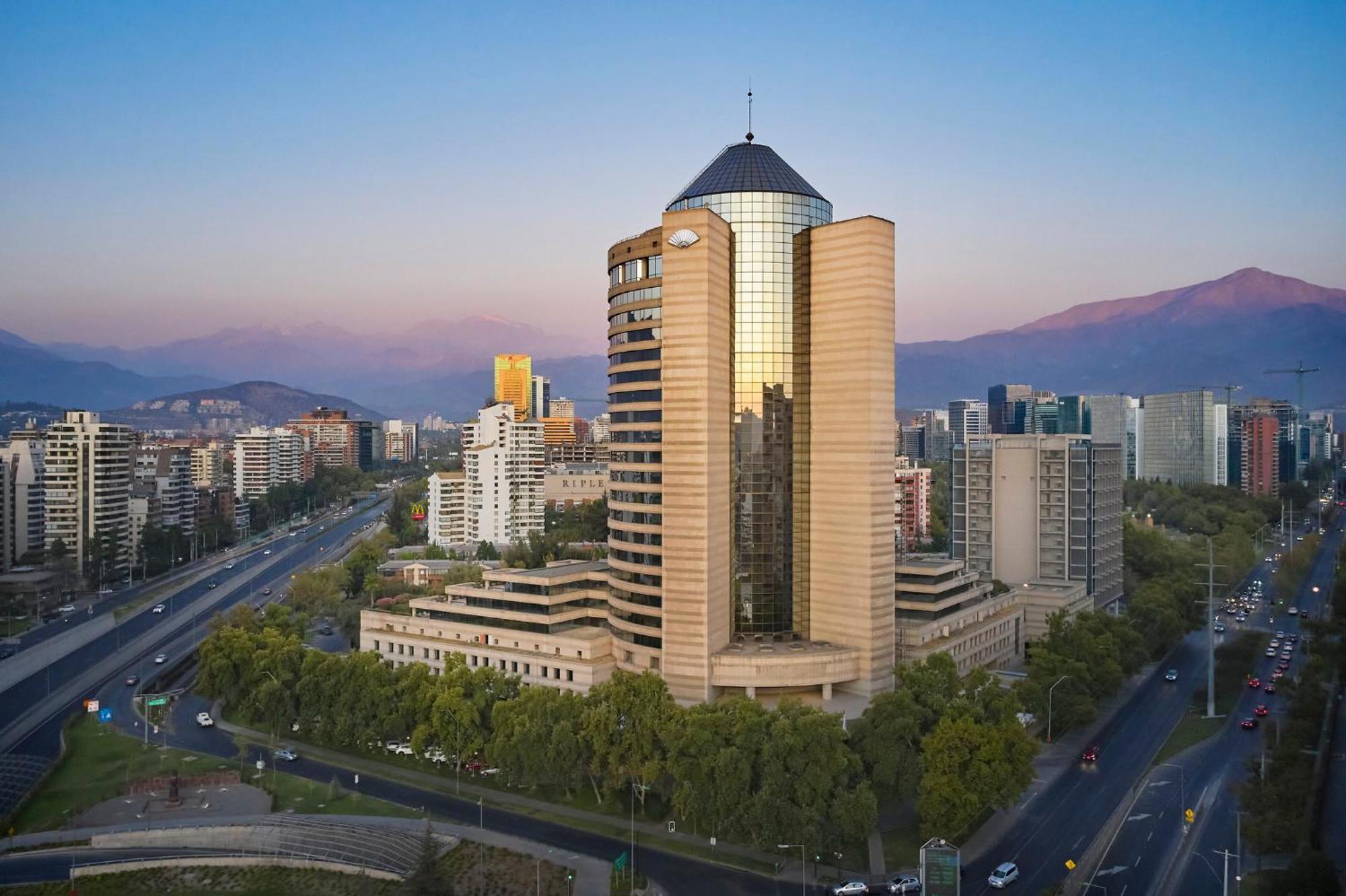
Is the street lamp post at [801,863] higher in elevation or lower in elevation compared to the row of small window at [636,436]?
lower

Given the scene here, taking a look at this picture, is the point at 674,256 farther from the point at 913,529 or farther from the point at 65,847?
the point at 913,529

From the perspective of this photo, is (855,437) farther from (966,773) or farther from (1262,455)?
(1262,455)

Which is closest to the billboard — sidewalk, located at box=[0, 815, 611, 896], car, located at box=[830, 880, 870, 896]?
car, located at box=[830, 880, 870, 896]

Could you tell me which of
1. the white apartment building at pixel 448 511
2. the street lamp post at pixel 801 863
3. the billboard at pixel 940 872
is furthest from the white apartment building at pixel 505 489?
the billboard at pixel 940 872

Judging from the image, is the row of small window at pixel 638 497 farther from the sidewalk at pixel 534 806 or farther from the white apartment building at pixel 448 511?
the white apartment building at pixel 448 511

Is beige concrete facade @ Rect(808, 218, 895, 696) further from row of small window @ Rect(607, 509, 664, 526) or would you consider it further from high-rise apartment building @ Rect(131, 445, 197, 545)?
high-rise apartment building @ Rect(131, 445, 197, 545)

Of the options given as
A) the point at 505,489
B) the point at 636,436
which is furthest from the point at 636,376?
the point at 505,489

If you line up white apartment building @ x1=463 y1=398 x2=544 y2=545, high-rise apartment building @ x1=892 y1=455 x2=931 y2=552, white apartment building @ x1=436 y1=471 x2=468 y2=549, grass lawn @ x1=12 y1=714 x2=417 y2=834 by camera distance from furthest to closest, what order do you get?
high-rise apartment building @ x1=892 y1=455 x2=931 y2=552, white apartment building @ x1=436 y1=471 x2=468 y2=549, white apartment building @ x1=463 y1=398 x2=544 y2=545, grass lawn @ x1=12 y1=714 x2=417 y2=834

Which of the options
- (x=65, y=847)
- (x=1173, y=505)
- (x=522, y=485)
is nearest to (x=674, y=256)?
(x=65, y=847)
